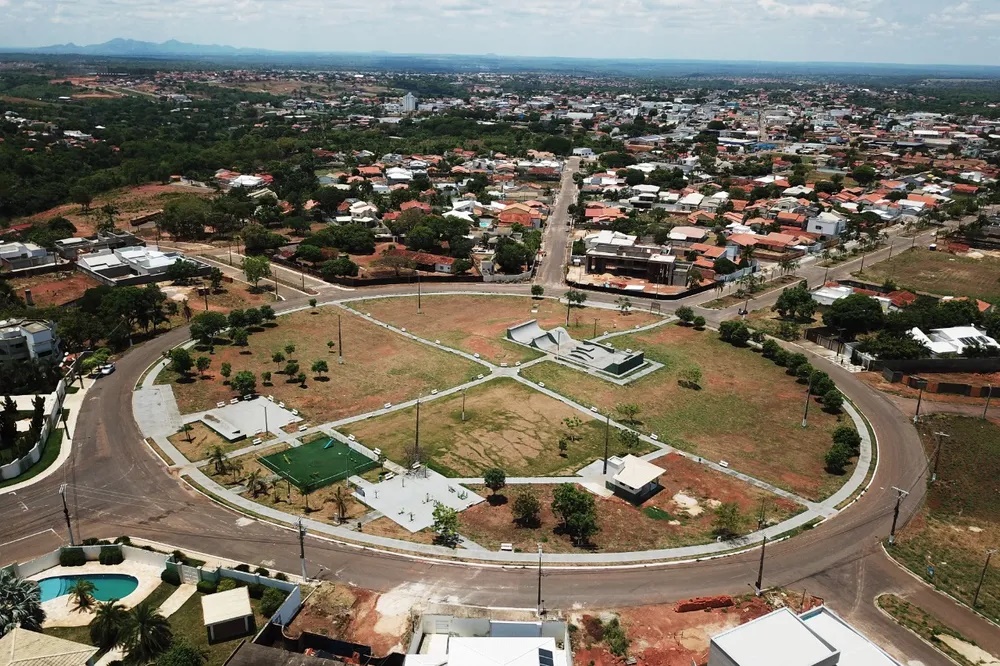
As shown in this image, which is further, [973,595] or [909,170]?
[909,170]

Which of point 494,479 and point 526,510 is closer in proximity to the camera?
point 526,510

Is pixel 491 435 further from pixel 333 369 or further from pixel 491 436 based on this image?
pixel 333 369

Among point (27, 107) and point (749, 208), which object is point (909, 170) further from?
point (27, 107)

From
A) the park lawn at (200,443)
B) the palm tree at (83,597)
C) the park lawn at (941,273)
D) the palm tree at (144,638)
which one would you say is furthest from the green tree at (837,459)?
the park lawn at (941,273)

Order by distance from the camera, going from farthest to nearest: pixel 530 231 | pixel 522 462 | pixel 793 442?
pixel 530 231 < pixel 793 442 < pixel 522 462

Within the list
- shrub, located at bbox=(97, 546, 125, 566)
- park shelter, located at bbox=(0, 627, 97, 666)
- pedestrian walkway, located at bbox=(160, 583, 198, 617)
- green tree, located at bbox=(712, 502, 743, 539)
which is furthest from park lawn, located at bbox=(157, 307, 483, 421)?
green tree, located at bbox=(712, 502, 743, 539)

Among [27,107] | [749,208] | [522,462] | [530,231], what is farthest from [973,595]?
[27,107]

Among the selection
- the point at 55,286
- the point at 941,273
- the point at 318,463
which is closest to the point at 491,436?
the point at 318,463
